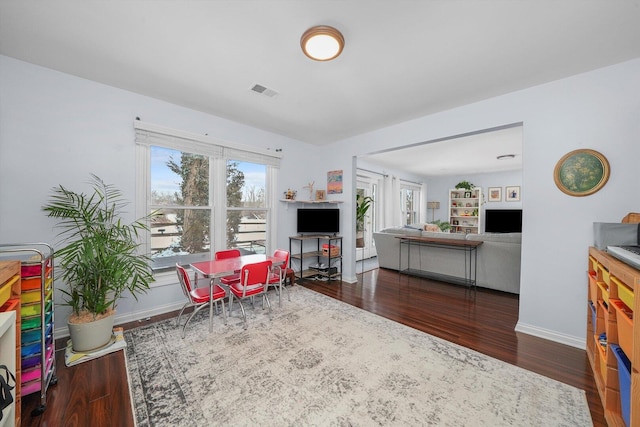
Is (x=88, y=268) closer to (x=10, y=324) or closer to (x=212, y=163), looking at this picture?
(x=10, y=324)

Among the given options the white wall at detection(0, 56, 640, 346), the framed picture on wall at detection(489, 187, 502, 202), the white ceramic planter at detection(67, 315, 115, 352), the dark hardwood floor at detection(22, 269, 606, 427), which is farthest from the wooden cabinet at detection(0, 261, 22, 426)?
the framed picture on wall at detection(489, 187, 502, 202)

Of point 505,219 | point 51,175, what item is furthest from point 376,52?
point 505,219

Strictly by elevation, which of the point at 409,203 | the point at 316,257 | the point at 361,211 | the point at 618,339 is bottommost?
the point at 316,257

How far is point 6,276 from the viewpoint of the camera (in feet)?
3.74

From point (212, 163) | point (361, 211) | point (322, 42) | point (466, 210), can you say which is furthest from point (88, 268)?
point (466, 210)

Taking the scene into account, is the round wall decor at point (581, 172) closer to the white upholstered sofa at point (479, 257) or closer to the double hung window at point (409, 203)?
the white upholstered sofa at point (479, 257)

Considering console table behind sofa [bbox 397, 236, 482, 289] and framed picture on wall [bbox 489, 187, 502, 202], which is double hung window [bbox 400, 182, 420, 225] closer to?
framed picture on wall [bbox 489, 187, 502, 202]

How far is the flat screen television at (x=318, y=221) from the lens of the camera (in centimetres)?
423

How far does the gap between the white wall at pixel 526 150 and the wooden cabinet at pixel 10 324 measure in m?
1.33

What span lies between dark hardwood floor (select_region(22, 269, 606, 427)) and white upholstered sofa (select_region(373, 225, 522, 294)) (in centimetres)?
24

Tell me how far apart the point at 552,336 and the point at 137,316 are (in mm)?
4332

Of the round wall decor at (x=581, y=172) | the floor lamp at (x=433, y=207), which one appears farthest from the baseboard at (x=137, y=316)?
the floor lamp at (x=433, y=207)

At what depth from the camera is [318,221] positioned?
14.0 ft

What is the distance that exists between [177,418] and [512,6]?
10.6 ft
